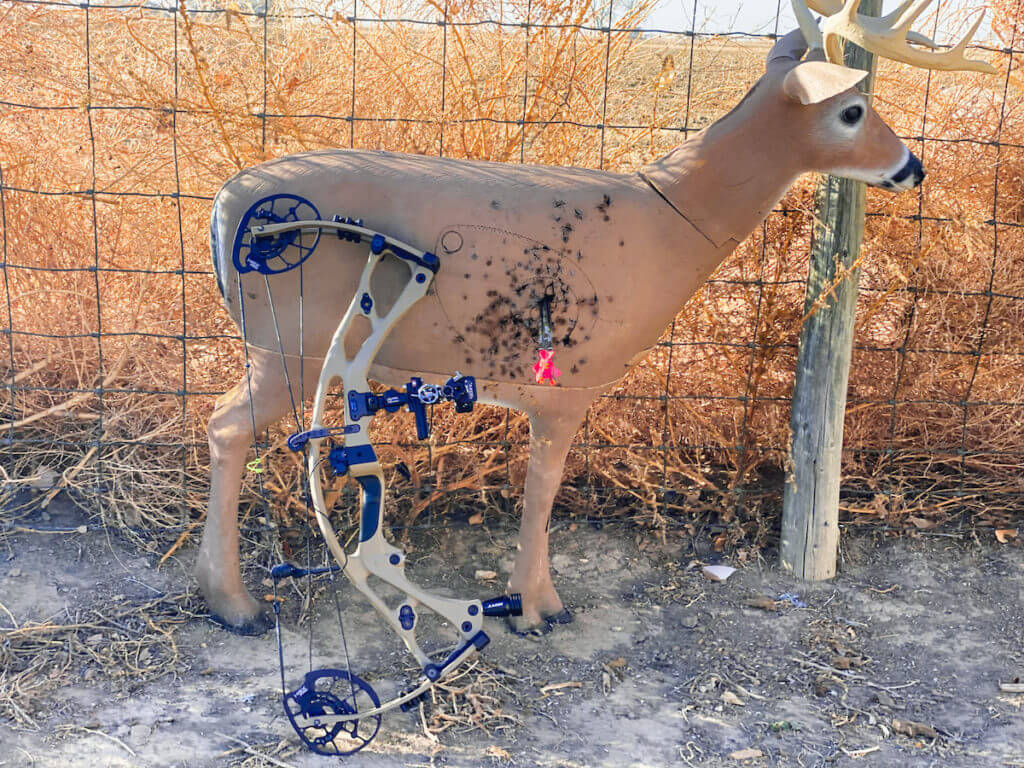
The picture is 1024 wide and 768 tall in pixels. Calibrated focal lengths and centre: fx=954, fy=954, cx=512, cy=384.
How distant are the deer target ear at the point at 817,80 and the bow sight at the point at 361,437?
1133 millimetres

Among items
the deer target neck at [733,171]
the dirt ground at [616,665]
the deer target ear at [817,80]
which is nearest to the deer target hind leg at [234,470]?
the dirt ground at [616,665]

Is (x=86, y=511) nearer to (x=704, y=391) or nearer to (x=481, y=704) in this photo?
(x=481, y=704)

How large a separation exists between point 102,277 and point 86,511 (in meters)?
→ 1.05

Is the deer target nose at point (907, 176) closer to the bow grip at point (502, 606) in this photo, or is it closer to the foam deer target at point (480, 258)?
the foam deer target at point (480, 258)

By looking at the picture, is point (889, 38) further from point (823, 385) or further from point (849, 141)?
point (823, 385)

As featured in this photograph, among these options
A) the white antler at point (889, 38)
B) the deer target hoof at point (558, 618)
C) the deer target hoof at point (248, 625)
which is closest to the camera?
the white antler at point (889, 38)

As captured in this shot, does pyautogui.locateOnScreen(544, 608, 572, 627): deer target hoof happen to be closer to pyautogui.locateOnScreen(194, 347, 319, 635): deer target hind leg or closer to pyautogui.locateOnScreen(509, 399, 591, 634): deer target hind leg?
pyautogui.locateOnScreen(509, 399, 591, 634): deer target hind leg

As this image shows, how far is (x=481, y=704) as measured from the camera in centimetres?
293

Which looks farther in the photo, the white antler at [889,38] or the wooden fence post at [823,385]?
the wooden fence post at [823,385]

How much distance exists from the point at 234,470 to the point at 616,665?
4.71ft

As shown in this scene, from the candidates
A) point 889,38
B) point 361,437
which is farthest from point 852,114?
point 361,437

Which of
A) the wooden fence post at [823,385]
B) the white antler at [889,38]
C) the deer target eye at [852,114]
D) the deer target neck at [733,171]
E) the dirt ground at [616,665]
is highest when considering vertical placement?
the white antler at [889,38]

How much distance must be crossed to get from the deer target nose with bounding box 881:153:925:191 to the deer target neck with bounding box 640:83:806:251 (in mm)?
278

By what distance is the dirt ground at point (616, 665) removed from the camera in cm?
276
